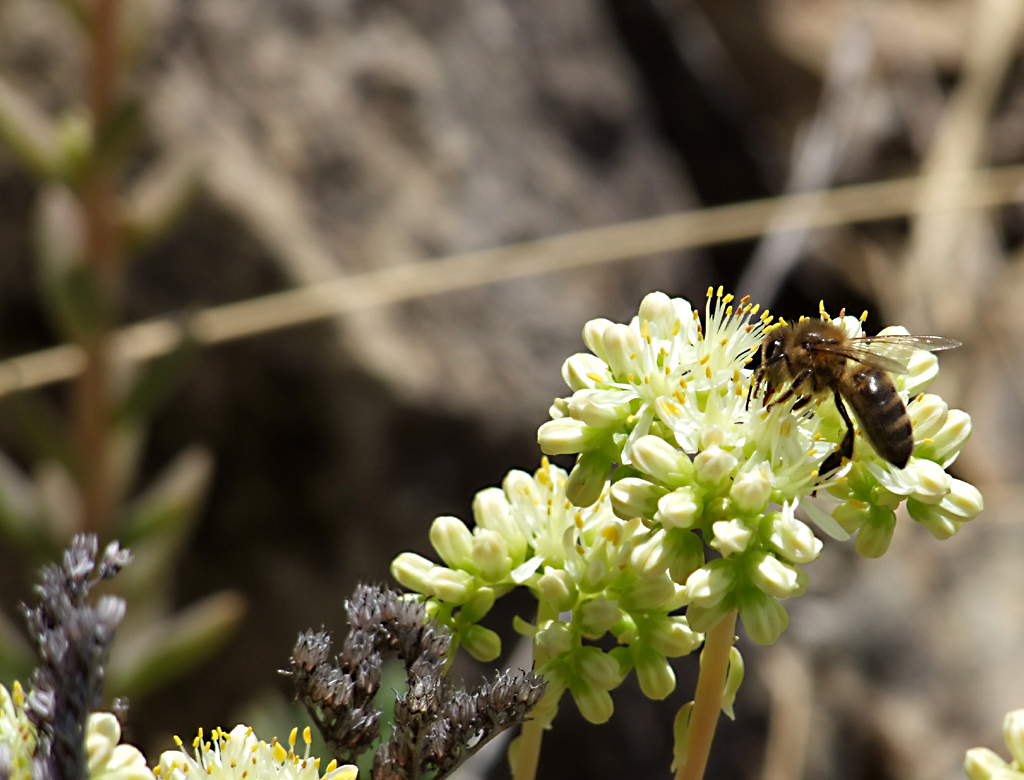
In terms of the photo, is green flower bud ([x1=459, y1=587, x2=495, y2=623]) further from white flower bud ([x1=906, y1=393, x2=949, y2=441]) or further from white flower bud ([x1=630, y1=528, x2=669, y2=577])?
white flower bud ([x1=906, y1=393, x2=949, y2=441])

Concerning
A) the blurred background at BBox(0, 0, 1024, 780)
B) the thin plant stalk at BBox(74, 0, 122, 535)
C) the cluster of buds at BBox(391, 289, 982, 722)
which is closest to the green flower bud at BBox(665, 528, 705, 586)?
the cluster of buds at BBox(391, 289, 982, 722)

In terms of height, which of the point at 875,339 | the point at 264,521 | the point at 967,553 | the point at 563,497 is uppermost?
the point at 264,521

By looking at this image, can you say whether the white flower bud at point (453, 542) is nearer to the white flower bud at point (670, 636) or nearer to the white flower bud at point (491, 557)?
the white flower bud at point (491, 557)

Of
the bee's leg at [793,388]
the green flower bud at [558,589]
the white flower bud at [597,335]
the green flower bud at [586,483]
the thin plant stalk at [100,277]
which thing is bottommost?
the green flower bud at [558,589]

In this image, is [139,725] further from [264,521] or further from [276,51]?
[276,51]

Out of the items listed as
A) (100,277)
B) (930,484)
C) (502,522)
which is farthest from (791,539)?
(100,277)

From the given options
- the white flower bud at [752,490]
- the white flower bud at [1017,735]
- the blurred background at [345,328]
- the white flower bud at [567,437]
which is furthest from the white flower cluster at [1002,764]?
the blurred background at [345,328]

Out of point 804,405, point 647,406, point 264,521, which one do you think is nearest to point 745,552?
point 647,406
